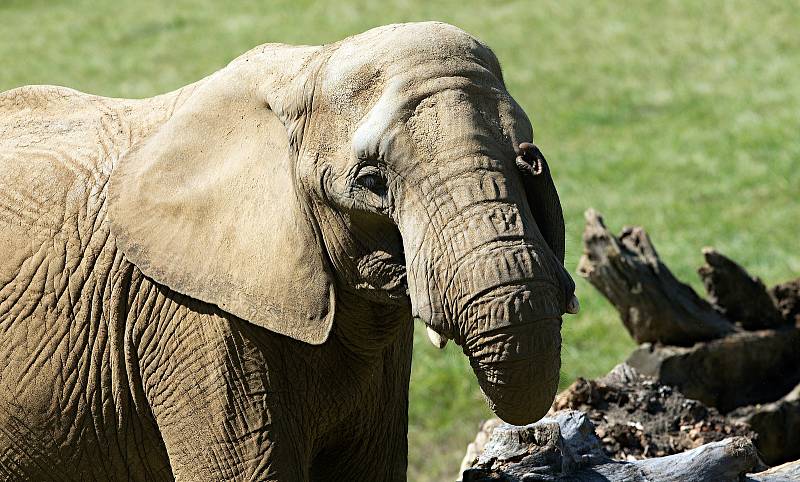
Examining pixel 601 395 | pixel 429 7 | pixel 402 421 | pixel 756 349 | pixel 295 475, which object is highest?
pixel 429 7

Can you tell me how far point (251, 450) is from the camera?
3.77 metres

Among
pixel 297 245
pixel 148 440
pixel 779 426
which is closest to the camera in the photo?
pixel 297 245

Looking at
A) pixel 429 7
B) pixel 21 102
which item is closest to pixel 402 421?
pixel 21 102

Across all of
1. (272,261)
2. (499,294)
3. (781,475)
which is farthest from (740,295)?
(499,294)

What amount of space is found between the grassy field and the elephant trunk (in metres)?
4.37

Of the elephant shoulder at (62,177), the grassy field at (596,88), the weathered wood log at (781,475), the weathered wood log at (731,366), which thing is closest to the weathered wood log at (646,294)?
the weathered wood log at (731,366)

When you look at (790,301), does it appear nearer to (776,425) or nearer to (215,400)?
(776,425)

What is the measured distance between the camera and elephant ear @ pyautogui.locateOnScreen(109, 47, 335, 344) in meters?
3.62

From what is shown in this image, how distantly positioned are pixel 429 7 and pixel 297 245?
14.1 m

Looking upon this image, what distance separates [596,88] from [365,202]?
11.5 meters

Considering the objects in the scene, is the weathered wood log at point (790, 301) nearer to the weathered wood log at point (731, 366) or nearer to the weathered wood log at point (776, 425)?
the weathered wood log at point (731, 366)

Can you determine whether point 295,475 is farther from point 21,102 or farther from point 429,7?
point 429,7

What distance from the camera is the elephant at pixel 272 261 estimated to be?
319cm

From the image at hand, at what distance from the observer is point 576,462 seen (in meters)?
4.42
